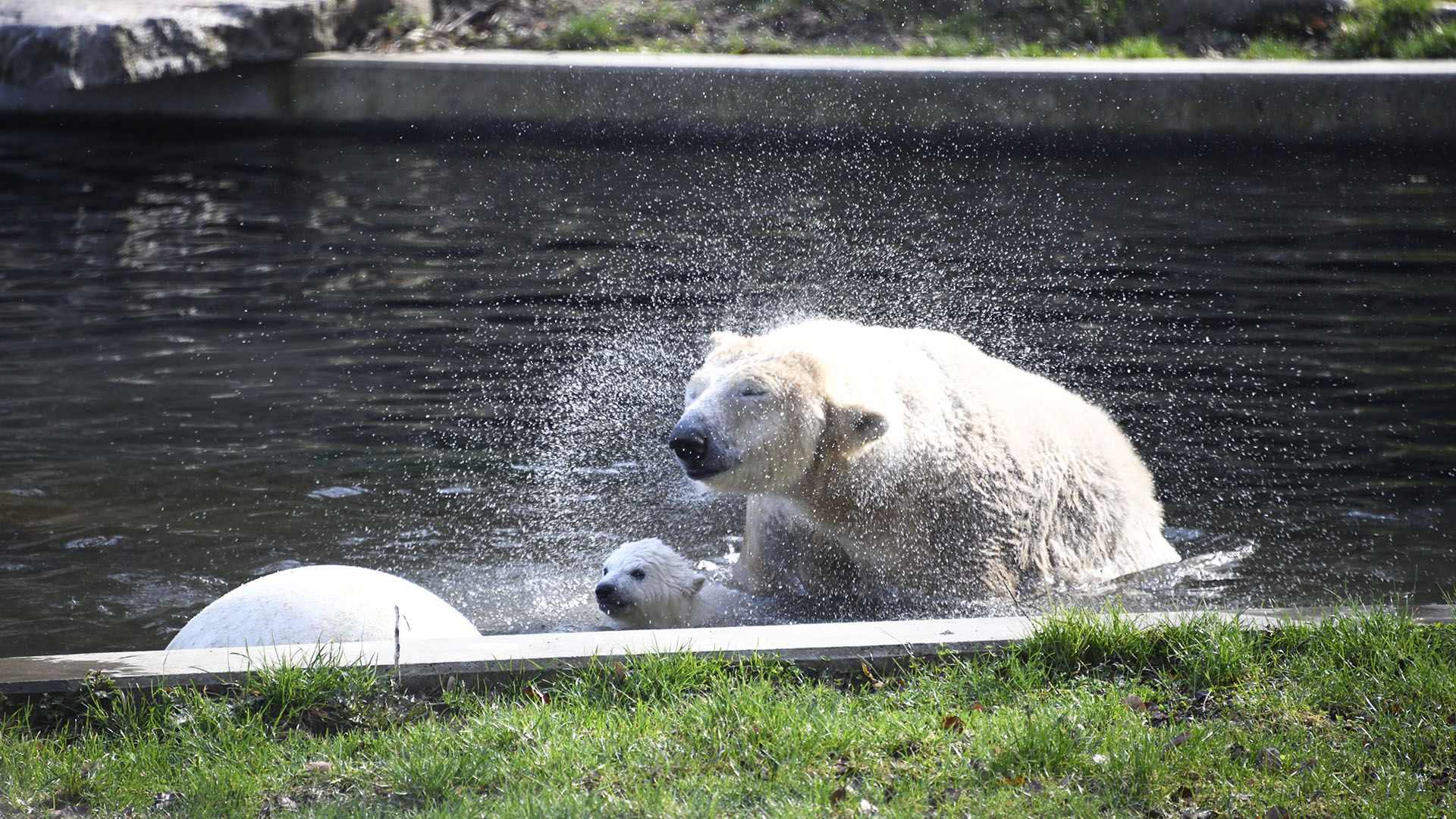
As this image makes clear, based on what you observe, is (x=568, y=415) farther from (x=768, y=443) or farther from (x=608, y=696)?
(x=608, y=696)

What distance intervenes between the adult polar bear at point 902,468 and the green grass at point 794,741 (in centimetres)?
88

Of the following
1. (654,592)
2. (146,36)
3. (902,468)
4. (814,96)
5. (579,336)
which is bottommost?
(654,592)

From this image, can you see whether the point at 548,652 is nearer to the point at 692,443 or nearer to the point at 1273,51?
the point at 692,443

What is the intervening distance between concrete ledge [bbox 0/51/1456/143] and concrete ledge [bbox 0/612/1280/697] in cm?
862

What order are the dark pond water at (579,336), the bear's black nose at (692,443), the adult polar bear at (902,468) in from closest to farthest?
the bear's black nose at (692,443) < the adult polar bear at (902,468) < the dark pond water at (579,336)

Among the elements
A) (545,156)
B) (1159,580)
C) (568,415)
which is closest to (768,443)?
(1159,580)

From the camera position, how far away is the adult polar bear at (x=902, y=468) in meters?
3.93

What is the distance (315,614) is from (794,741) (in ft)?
4.63

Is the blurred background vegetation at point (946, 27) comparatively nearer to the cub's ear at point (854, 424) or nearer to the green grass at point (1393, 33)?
the green grass at point (1393, 33)

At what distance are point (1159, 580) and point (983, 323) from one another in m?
3.48

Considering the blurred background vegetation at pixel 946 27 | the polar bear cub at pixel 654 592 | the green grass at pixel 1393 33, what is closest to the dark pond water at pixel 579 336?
the polar bear cub at pixel 654 592

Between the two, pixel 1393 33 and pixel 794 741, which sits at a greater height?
pixel 1393 33

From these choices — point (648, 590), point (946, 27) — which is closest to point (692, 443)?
point (648, 590)

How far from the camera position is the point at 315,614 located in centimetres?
350
